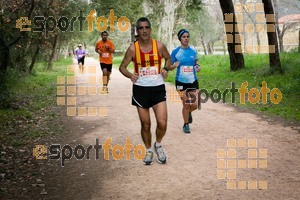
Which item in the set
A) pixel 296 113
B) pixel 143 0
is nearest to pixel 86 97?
pixel 296 113

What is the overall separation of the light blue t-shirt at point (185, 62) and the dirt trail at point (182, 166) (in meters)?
1.25

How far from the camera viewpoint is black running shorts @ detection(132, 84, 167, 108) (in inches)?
228

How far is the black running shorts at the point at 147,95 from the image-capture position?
19.0ft

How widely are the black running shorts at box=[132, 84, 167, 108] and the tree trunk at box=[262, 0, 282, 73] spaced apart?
10622 millimetres

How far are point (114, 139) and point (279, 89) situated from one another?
7.98 m

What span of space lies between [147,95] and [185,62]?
2.29 meters

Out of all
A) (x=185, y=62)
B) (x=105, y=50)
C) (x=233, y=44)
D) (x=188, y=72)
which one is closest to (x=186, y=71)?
(x=188, y=72)

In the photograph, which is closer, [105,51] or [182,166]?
[182,166]

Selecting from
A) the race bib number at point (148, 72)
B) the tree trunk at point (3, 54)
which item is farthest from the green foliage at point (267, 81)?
the tree trunk at point (3, 54)

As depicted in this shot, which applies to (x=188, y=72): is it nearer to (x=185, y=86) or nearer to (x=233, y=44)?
(x=185, y=86)

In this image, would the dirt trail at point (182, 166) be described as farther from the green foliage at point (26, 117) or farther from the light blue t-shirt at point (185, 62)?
the light blue t-shirt at point (185, 62)

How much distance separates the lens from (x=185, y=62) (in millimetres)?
7832

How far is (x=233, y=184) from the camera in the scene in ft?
16.9

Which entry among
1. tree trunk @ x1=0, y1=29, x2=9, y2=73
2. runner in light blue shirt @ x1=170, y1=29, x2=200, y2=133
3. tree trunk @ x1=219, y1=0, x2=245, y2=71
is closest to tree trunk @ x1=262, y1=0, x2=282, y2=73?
tree trunk @ x1=219, y1=0, x2=245, y2=71
